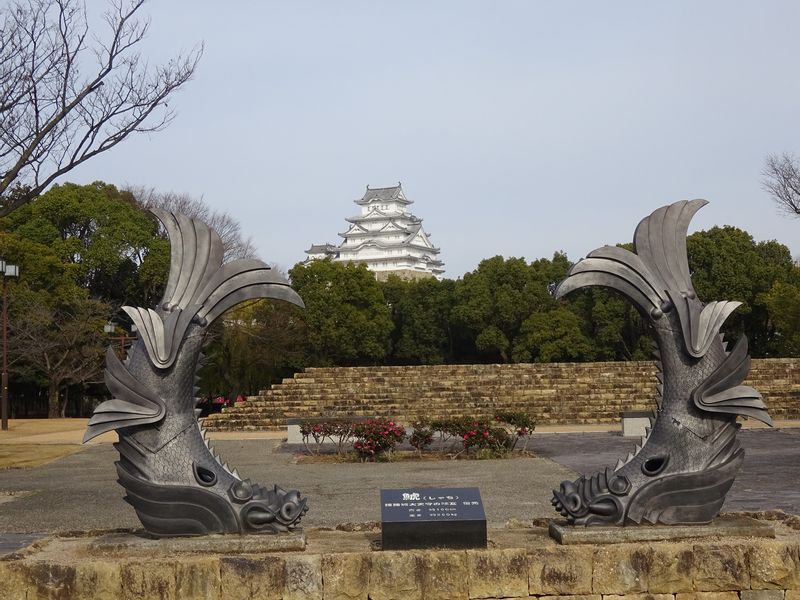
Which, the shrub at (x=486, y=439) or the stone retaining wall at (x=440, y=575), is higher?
the shrub at (x=486, y=439)

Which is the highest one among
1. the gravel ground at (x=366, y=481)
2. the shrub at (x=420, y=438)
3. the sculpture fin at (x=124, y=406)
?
the sculpture fin at (x=124, y=406)

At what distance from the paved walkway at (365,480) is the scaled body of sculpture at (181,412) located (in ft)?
8.38

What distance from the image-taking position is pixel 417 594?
5.93 meters

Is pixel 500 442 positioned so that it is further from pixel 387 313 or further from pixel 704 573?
pixel 387 313

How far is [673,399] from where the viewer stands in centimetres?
688

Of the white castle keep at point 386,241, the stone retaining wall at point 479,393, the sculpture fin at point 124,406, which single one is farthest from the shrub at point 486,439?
the white castle keep at point 386,241

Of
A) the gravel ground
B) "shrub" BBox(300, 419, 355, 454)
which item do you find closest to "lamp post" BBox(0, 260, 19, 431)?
the gravel ground

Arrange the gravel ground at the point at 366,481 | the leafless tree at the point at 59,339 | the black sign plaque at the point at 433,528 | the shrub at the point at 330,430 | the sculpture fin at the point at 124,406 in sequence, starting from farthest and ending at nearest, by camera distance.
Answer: the leafless tree at the point at 59,339
the shrub at the point at 330,430
the gravel ground at the point at 366,481
the sculpture fin at the point at 124,406
the black sign plaque at the point at 433,528

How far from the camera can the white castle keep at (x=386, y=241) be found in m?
73.6

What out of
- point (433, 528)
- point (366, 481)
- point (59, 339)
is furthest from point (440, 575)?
point (59, 339)

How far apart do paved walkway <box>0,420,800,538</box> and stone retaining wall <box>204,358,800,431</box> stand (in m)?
5.69

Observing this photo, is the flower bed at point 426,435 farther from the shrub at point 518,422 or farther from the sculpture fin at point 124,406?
the sculpture fin at point 124,406

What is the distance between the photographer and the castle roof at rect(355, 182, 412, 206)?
2965 inches

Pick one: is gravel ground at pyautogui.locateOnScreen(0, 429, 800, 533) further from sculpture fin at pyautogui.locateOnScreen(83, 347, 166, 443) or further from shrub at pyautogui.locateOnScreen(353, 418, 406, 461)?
sculpture fin at pyautogui.locateOnScreen(83, 347, 166, 443)
